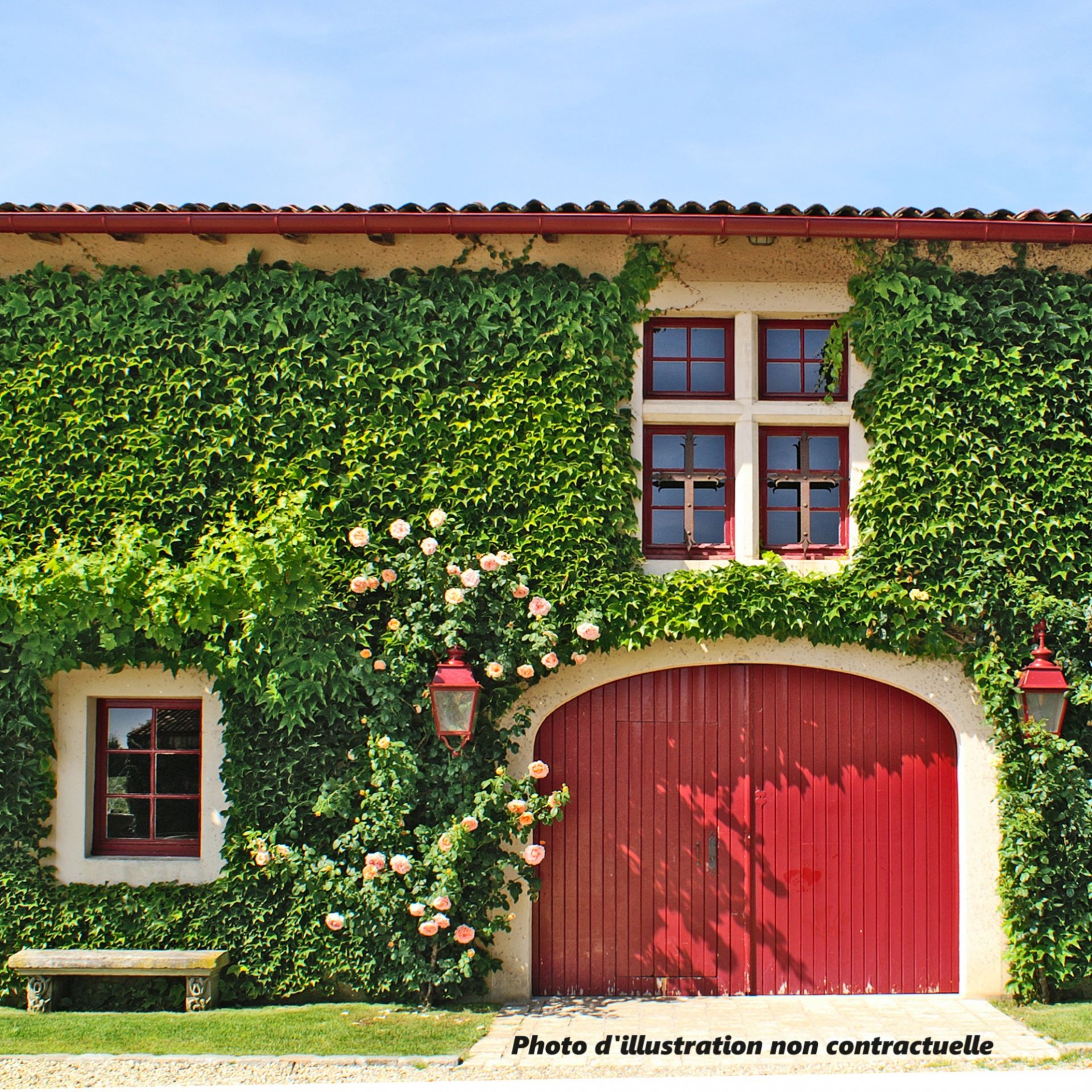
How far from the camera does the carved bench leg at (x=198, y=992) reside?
745 cm

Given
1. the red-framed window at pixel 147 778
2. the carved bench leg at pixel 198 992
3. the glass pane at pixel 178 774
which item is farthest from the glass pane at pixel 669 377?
the carved bench leg at pixel 198 992

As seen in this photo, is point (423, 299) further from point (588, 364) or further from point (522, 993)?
point (522, 993)

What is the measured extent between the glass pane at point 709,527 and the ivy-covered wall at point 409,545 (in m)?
0.52

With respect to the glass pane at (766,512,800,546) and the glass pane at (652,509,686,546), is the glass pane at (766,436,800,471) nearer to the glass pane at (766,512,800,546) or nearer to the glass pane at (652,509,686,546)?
the glass pane at (766,512,800,546)

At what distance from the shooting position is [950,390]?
8023 millimetres

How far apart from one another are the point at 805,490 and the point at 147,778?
18.3 feet

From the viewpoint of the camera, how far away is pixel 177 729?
26.8 feet

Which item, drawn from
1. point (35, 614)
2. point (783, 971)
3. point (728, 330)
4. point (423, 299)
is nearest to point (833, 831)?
point (783, 971)

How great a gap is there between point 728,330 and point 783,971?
498 centimetres

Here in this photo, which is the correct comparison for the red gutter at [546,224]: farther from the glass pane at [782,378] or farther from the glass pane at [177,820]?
the glass pane at [177,820]

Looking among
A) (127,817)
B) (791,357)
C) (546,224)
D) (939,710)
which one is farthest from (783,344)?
(127,817)

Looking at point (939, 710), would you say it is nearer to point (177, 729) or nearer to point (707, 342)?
point (707, 342)

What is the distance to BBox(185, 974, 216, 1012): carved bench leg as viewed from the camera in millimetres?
7445

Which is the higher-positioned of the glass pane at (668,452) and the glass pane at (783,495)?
the glass pane at (668,452)
